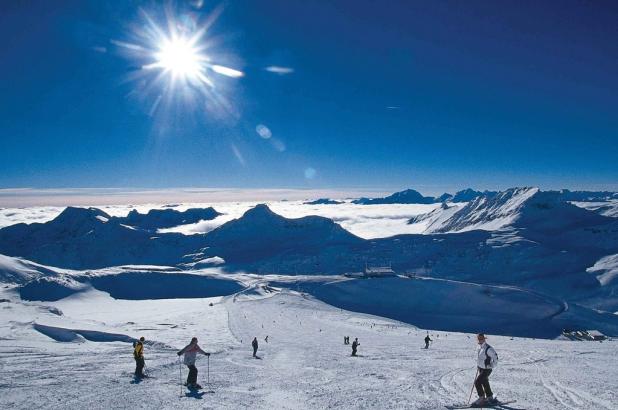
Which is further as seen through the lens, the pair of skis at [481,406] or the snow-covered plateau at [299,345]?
→ the snow-covered plateau at [299,345]

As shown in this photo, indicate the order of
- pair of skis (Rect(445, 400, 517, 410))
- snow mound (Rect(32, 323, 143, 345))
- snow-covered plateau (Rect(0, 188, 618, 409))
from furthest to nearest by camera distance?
1. snow mound (Rect(32, 323, 143, 345))
2. snow-covered plateau (Rect(0, 188, 618, 409))
3. pair of skis (Rect(445, 400, 517, 410))

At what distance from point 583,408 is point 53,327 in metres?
37.2

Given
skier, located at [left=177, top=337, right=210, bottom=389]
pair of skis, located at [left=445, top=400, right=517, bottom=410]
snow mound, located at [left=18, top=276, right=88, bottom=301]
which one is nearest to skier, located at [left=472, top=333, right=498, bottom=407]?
pair of skis, located at [left=445, top=400, right=517, bottom=410]

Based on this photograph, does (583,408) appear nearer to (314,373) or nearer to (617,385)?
(617,385)

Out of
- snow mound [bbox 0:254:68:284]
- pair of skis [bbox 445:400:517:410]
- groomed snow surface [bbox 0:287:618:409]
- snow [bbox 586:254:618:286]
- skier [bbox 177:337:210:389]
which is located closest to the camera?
pair of skis [bbox 445:400:517:410]

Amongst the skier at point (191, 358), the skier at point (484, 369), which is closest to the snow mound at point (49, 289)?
the skier at point (191, 358)

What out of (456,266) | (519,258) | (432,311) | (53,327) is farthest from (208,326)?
(519,258)

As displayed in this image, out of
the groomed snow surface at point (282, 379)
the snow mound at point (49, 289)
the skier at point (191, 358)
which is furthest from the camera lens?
the snow mound at point (49, 289)

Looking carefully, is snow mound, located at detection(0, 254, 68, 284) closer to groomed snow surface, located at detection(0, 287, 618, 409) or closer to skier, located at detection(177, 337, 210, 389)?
groomed snow surface, located at detection(0, 287, 618, 409)

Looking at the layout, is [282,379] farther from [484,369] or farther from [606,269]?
[606,269]

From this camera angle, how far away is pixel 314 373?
1961cm

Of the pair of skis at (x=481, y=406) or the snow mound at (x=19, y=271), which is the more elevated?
the pair of skis at (x=481, y=406)

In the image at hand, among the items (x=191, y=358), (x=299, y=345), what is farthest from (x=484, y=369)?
(x=299, y=345)

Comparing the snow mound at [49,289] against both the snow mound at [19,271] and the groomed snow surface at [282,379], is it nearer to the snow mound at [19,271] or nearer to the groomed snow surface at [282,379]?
the snow mound at [19,271]
